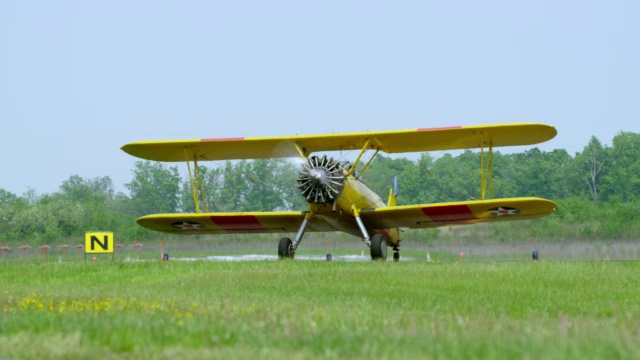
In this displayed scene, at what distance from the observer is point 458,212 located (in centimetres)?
2289

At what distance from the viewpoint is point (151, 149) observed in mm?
24484

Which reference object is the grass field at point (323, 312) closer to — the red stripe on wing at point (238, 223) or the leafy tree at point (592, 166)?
the red stripe on wing at point (238, 223)

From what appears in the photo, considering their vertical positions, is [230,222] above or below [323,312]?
above

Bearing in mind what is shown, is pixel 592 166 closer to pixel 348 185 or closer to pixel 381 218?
pixel 381 218

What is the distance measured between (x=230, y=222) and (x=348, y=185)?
397cm

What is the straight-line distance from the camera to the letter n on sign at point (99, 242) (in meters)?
31.3

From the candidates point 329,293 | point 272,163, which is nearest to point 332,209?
point 329,293

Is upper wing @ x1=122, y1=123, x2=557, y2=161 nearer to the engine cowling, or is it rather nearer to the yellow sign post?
the engine cowling

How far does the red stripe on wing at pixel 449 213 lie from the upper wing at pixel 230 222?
8.54 feet

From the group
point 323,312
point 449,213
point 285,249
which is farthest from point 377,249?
point 323,312

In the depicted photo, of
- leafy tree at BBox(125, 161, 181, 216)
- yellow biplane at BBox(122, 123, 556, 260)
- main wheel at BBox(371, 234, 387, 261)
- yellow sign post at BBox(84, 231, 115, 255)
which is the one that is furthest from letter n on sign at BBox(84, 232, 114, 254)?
leafy tree at BBox(125, 161, 181, 216)

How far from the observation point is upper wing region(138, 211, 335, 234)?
24.4 meters

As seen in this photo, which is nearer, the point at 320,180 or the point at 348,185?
the point at 320,180

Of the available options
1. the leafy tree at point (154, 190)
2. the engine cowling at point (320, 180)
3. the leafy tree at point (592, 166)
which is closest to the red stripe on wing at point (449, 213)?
the engine cowling at point (320, 180)
